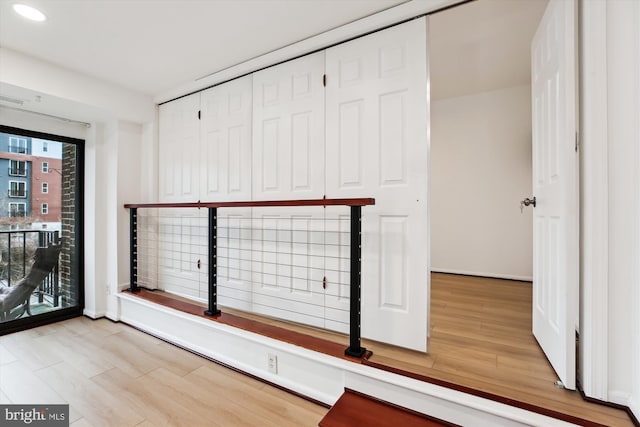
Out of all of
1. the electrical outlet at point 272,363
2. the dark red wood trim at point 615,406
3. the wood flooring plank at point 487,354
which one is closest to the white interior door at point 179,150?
the wood flooring plank at point 487,354

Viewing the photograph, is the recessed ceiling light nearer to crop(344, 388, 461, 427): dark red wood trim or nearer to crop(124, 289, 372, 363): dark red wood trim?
crop(124, 289, 372, 363): dark red wood trim

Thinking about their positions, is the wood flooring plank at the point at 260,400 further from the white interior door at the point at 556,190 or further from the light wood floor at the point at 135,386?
the white interior door at the point at 556,190

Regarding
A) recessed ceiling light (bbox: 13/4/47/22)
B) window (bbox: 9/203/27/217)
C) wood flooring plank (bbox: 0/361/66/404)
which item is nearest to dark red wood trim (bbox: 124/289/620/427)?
wood flooring plank (bbox: 0/361/66/404)

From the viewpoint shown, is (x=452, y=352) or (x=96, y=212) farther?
(x=96, y=212)

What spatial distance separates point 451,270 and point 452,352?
235cm

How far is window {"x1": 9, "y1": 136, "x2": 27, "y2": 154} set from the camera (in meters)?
2.68

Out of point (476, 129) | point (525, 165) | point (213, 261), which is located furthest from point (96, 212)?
point (525, 165)

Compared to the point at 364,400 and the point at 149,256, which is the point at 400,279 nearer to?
the point at 364,400

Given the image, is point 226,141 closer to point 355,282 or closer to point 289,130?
point 289,130

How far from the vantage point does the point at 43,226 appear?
2912mm

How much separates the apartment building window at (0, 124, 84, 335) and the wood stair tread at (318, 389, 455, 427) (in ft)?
10.4

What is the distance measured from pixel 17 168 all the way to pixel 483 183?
4.97 metres

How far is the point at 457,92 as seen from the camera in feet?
11.8

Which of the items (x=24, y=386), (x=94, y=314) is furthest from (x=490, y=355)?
(x=94, y=314)
